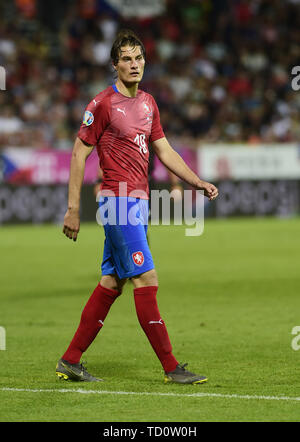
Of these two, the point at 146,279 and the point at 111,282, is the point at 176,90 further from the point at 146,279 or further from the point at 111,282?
the point at 146,279

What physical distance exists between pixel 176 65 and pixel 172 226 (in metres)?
5.39

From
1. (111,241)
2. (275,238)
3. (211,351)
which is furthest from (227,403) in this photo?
(275,238)

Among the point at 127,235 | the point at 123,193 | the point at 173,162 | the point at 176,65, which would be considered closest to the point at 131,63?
the point at 173,162

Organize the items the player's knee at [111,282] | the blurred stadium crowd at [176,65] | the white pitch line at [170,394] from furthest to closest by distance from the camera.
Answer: the blurred stadium crowd at [176,65] < the player's knee at [111,282] < the white pitch line at [170,394]

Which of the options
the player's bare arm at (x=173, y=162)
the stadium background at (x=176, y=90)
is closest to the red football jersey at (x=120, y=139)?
the player's bare arm at (x=173, y=162)

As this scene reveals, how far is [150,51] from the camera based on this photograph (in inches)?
1091

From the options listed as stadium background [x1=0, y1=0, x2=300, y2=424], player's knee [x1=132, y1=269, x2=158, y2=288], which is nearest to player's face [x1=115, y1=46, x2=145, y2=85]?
player's knee [x1=132, y1=269, x2=158, y2=288]

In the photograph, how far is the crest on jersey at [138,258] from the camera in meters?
6.40

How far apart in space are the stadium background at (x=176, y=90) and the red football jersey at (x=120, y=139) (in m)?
16.0

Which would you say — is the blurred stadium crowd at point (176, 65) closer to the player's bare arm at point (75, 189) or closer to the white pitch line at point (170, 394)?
the player's bare arm at point (75, 189)

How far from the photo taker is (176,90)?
27.0m

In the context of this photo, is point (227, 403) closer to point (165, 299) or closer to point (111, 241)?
point (111, 241)

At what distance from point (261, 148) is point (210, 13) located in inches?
252

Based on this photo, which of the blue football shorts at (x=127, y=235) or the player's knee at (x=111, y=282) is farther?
the player's knee at (x=111, y=282)
